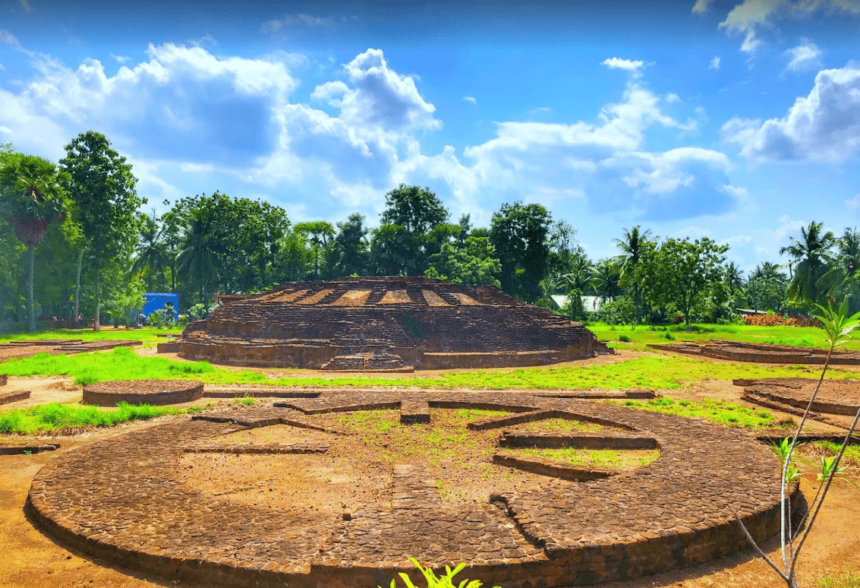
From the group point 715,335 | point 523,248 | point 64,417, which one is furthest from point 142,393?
point 523,248

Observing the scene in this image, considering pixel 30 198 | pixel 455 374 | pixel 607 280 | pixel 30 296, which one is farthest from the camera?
pixel 607 280

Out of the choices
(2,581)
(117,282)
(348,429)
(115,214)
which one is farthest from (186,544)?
(117,282)

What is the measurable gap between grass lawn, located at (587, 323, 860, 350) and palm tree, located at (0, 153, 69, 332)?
33706 mm

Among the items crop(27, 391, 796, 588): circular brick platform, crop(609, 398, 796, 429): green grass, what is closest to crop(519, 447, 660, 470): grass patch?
crop(27, 391, 796, 588): circular brick platform

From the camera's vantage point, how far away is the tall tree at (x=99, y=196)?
3634cm

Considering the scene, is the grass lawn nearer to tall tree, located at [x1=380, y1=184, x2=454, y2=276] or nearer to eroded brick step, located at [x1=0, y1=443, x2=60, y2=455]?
tall tree, located at [x1=380, y1=184, x2=454, y2=276]

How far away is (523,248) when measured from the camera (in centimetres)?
5041

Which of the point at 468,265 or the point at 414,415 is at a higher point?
the point at 468,265

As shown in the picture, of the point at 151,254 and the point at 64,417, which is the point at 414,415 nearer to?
the point at 64,417

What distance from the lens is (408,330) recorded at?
22.0 m

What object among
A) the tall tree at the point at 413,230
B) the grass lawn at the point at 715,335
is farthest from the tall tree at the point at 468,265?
the grass lawn at the point at 715,335

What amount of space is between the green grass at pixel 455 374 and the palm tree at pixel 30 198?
17.6 m

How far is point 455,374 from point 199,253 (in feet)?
109

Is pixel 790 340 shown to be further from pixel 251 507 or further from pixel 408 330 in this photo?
pixel 251 507
